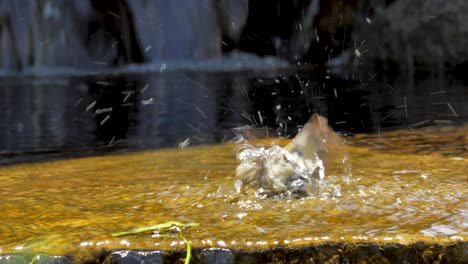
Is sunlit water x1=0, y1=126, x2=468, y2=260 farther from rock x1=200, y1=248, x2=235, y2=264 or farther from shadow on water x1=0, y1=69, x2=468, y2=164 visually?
shadow on water x1=0, y1=69, x2=468, y2=164

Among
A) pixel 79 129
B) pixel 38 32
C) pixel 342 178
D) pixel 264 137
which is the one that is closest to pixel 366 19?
pixel 38 32

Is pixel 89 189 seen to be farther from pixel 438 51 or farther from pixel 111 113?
pixel 438 51

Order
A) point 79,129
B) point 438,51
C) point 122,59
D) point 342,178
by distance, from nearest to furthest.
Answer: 1. point 342,178
2. point 79,129
3. point 438,51
4. point 122,59

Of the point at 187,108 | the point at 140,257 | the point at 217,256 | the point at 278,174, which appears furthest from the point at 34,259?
the point at 187,108

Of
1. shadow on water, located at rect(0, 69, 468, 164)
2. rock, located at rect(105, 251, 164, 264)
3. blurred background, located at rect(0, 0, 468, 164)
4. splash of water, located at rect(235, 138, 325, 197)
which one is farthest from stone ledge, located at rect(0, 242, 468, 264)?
blurred background, located at rect(0, 0, 468, 164)

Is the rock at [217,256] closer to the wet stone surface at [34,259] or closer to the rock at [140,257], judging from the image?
the rock at [140,257]
